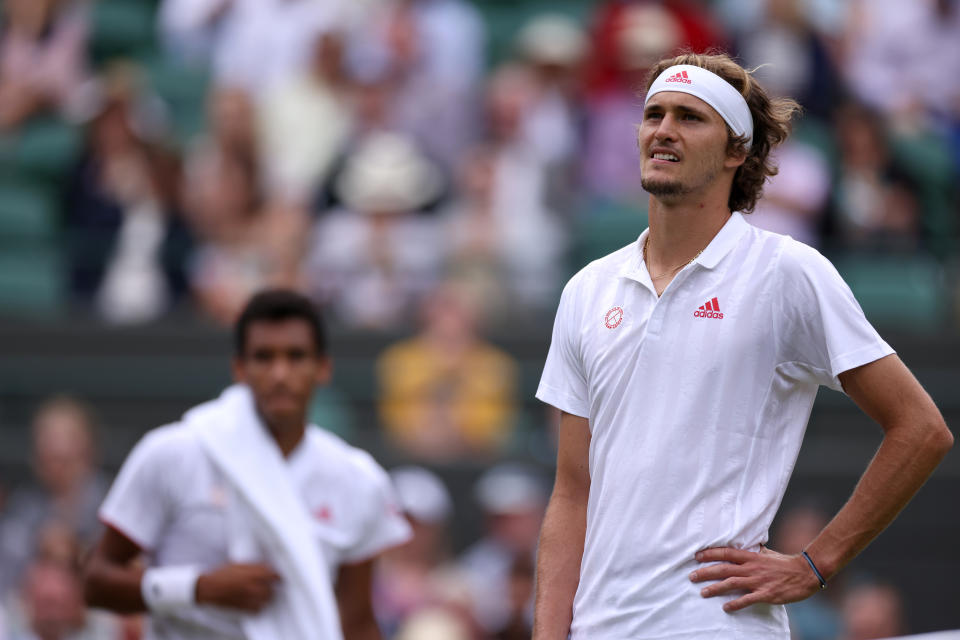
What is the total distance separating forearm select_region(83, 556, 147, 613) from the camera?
4.83m

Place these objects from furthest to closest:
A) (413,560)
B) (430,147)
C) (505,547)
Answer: (430,147) → (505,547) → (413,560)

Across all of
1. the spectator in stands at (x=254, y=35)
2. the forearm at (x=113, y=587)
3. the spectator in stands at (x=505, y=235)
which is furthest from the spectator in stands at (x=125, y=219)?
the forearm at (x=113, y=587)

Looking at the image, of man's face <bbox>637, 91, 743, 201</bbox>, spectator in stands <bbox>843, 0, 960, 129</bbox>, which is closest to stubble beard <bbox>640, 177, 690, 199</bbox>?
man's face <bbox>637, 91, 743, 201</bbox>

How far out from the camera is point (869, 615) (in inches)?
313

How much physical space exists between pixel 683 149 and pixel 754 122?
0.78ft

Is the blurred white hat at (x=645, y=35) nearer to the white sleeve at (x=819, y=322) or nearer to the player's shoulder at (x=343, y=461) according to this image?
the player's shoulder at (x=343, y=461)

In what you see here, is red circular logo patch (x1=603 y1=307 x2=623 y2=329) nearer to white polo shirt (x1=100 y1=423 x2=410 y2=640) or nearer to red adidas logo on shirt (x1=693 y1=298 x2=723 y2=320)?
red adidas logo on shirt (x1=693 y1=298 x2=723 y2=320)

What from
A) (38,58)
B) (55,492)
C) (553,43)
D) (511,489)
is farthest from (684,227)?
(38,58)

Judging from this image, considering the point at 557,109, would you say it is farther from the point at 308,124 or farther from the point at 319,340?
the point at 319,340

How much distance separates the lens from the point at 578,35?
11.8 meters

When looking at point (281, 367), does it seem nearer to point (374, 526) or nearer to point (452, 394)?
point (374, 526)

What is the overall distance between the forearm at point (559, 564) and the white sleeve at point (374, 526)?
128 cm

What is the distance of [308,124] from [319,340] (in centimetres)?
623

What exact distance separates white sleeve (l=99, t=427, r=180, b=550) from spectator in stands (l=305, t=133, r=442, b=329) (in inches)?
199
